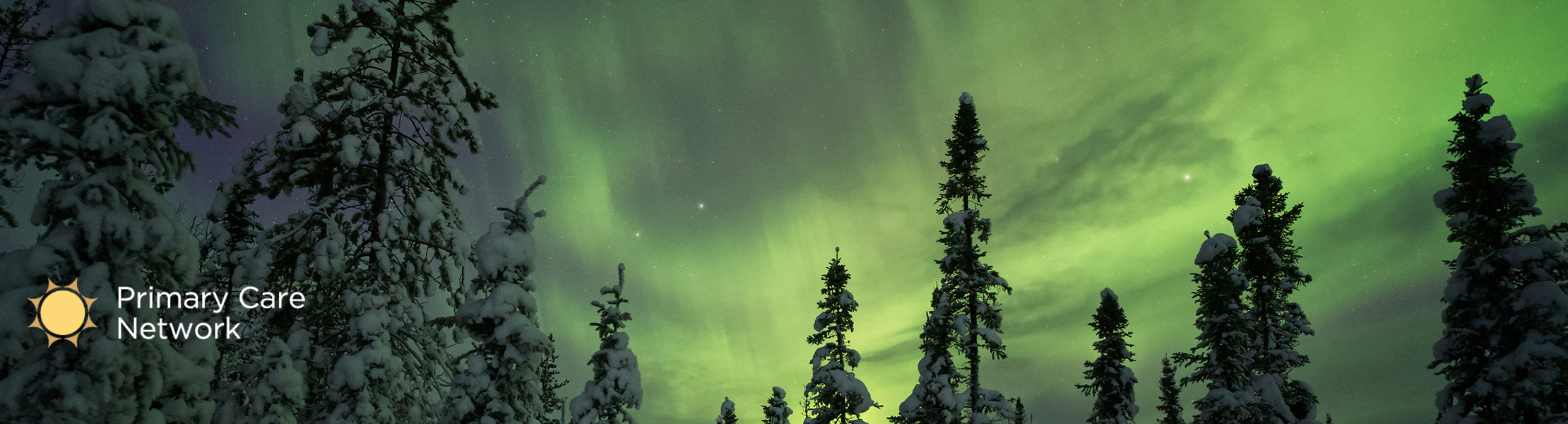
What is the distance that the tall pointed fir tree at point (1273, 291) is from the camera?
22.2 metres

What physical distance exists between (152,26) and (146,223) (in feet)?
8.91

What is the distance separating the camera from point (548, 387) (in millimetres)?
40469

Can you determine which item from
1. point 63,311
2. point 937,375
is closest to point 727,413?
point 937,375

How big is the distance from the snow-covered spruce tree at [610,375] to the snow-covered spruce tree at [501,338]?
16.4ft

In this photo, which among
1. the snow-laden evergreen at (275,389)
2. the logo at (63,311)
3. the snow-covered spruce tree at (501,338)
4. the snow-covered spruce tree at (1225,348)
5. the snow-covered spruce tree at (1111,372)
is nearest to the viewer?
the logo at (63,311)

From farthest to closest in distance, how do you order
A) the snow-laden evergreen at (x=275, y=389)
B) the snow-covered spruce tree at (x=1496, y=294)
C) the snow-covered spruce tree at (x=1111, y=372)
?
the snow-covered spruce tree at (x=1111, y=372) → the snow-covered spruce tree at (x=1496, y=294) → the snow-laden evergreen at (x=275, y=389)

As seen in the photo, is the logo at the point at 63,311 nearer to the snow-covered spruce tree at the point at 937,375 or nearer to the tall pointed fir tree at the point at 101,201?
the tall pointed fir tree at the point at 101,201

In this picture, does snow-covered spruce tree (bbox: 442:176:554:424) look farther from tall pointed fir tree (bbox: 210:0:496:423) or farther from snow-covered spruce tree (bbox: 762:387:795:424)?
snow-covered spruce tree (bbox: 762:387:795:424)

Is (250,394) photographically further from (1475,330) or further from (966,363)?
(1475,330)

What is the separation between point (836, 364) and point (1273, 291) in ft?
56.1

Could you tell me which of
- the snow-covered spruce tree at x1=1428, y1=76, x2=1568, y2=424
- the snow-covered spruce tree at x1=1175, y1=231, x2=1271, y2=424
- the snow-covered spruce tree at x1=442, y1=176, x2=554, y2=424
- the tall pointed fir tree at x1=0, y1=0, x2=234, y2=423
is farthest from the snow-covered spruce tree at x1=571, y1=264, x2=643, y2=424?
the snow-covered spruce tree at x1=1428, y1=76, x2=1568, y2=424

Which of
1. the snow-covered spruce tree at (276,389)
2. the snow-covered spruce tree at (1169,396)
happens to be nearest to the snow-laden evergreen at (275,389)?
the snow-covered spruce tree at (276,389)

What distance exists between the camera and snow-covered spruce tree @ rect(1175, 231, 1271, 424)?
21078 millimetres

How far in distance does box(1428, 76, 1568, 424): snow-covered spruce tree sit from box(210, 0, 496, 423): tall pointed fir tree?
1013 inches
